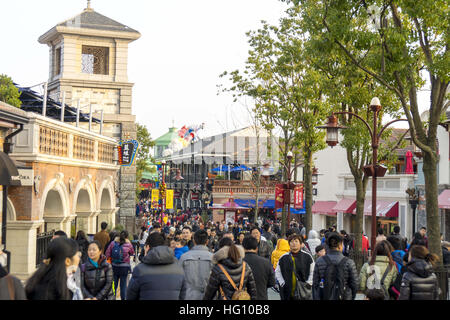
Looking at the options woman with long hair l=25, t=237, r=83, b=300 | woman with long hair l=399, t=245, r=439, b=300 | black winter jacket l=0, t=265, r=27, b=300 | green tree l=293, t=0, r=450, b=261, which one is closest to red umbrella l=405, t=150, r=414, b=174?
green tree l=293, t=0, r=450, b=261

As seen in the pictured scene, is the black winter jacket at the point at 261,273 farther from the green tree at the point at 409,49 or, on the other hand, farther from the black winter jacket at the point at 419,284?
the green tree at the point at 409,49

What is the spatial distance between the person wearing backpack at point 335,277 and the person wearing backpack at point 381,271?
34 centimetres

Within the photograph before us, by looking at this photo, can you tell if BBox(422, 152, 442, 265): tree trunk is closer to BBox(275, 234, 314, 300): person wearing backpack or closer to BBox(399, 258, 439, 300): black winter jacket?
BBox(275, 234, 314, 300): person wearing backpack

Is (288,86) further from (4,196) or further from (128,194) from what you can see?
(4,196)

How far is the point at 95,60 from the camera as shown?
38.1 meters

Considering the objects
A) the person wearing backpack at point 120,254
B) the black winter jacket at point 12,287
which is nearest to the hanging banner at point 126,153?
the person wearing backpack at point 120,254

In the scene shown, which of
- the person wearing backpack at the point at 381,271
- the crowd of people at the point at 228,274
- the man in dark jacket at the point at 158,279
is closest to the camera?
Answer: the crowd of people at the point at 228,274

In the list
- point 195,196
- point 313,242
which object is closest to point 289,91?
point 313,242

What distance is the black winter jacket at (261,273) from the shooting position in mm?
8828

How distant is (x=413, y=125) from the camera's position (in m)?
14.7

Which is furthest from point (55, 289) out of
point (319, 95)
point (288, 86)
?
point (288, 86)

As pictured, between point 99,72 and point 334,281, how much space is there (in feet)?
103

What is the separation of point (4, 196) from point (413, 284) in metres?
11.0

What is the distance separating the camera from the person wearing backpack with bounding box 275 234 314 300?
982cm
